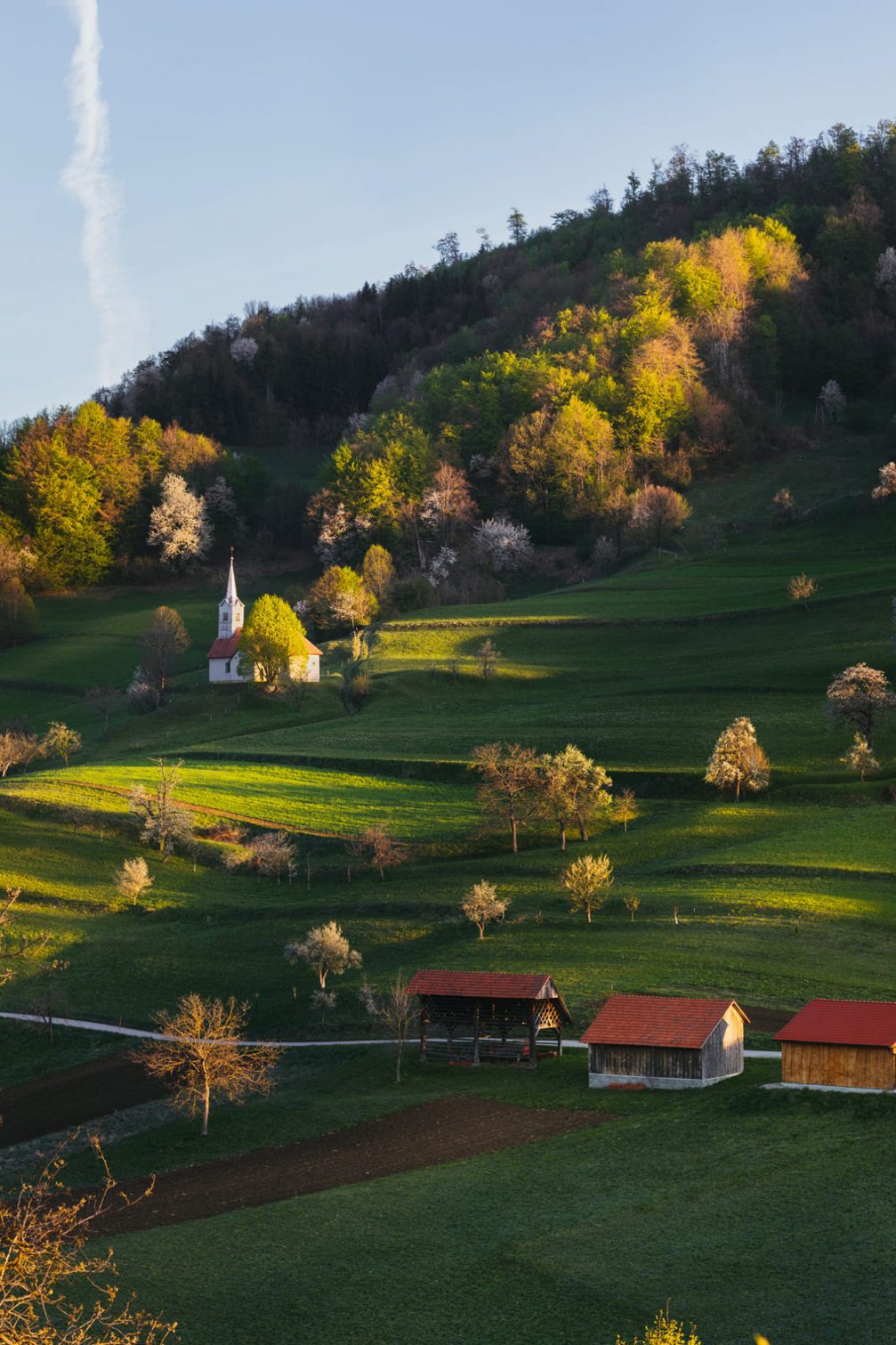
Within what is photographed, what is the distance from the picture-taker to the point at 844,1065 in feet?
153

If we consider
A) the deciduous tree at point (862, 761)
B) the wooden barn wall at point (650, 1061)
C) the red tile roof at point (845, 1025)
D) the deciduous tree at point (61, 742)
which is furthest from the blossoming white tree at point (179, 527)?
the red tile roof at point (845, 1025)

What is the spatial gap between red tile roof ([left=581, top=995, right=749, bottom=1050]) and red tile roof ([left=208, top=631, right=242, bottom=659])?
3128 inches

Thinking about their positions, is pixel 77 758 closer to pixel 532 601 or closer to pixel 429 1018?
pixel 532 601

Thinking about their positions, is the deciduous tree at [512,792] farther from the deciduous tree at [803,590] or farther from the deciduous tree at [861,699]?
the deciduous tree at [803,590]

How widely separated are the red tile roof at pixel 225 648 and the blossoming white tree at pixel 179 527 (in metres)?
42.0

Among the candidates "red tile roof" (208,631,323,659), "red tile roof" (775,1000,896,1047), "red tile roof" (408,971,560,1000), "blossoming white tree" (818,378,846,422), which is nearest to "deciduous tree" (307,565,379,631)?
"red tile roof" (208,631,323,659)

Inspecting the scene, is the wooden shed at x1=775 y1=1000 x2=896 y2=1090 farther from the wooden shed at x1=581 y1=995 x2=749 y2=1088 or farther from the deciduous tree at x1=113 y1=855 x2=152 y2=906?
the deciduous tree at x1=113 y1=855 x2=152 y2=906

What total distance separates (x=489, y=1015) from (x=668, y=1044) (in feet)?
28.0

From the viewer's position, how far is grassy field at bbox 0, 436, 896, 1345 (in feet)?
113

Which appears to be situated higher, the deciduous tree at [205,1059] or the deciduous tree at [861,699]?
the deciduous tree at [861,699]

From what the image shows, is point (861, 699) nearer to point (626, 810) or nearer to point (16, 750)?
point (626, 810)

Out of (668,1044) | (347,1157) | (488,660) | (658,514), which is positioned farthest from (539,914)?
(658,514)

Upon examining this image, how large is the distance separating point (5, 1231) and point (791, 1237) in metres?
22.2

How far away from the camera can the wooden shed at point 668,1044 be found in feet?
164
